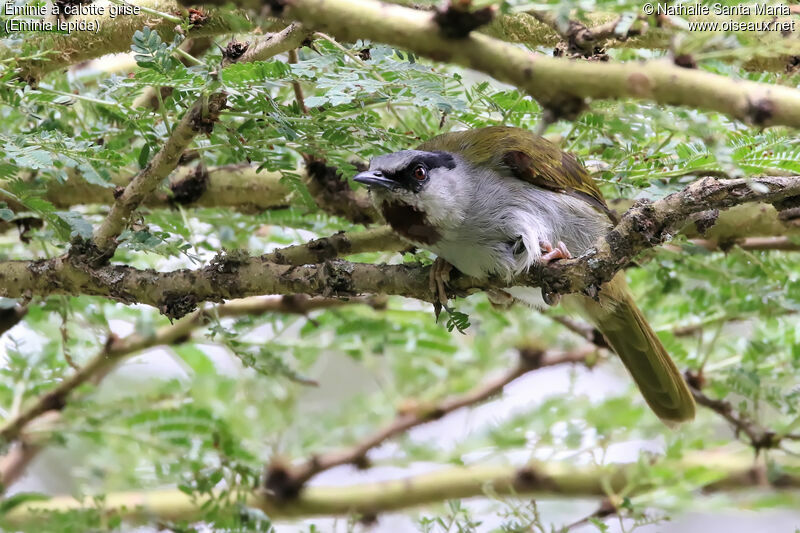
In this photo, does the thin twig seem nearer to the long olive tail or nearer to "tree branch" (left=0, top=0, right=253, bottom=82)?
"tree branch" (left=0, top=0, right=253, bottom=82)

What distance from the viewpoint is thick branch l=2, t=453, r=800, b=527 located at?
3875mm

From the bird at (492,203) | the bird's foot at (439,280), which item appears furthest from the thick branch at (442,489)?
the bird's foot at (439,280)

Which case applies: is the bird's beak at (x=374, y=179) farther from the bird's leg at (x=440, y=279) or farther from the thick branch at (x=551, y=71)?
the thick branch at (x=551, y=71)

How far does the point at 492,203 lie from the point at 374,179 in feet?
1.46

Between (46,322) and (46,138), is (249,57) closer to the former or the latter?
(46,138)

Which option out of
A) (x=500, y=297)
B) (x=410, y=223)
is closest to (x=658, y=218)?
(x=410, y=223)

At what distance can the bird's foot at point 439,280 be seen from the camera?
276 centimetres

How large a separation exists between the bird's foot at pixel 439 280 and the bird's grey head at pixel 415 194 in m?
0.11

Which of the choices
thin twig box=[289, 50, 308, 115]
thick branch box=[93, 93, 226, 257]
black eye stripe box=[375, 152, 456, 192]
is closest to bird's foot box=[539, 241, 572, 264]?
black eye stripe box=[375, 152, 456, 192]

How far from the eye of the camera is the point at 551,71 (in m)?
1.34

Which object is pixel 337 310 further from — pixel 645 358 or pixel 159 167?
pixel 159 167

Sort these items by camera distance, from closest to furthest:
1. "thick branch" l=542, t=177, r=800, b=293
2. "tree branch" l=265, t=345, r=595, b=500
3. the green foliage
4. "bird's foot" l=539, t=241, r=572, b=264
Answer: "thick branch" l=542, t=177, r=800, b=293, the green foliage, "bird's foot" l=539, t=241, r=572, b=264, "tree branch" l=265, t=345, r=595, b=500

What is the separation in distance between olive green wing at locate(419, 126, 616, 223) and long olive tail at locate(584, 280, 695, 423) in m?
0.52

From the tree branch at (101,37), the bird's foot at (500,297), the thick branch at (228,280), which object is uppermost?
the tree branch at (101,37)
